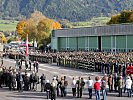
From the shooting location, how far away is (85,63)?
47.1 meters

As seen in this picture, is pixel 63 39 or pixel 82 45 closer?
pixel 82 45

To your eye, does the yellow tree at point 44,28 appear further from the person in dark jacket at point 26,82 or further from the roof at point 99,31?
the person in dark jacket at point 26,82

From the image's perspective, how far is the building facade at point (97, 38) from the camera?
229ft

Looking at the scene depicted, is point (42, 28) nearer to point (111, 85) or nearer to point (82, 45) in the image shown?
point (82, 45)

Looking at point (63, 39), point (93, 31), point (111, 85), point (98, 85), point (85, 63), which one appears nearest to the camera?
point (98, 85)

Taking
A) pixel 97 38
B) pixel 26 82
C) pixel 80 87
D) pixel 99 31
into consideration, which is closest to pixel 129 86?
pixel 80 87

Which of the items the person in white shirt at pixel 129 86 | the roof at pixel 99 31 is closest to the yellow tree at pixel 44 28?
the roof at pixel 99 31

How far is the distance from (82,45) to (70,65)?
32309mm

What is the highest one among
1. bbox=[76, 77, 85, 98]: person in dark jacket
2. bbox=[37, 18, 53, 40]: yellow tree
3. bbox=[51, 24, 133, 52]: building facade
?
bbox=[37, 18, 53, 40]: yellow tree

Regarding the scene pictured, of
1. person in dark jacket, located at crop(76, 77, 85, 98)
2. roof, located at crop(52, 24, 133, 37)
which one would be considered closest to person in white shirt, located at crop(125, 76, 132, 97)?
person in dark jacket, located at crop(76, 77, 85, 98)

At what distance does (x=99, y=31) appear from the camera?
7825 centimetres

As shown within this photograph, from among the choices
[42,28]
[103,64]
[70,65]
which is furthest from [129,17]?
[103,64]

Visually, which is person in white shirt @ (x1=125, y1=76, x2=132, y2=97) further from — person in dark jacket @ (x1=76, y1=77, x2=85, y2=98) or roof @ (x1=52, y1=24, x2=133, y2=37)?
roof @ (x1=52, y1=24, x2=133, y2=37)

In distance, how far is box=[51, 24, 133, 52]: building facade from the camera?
69.8 m
